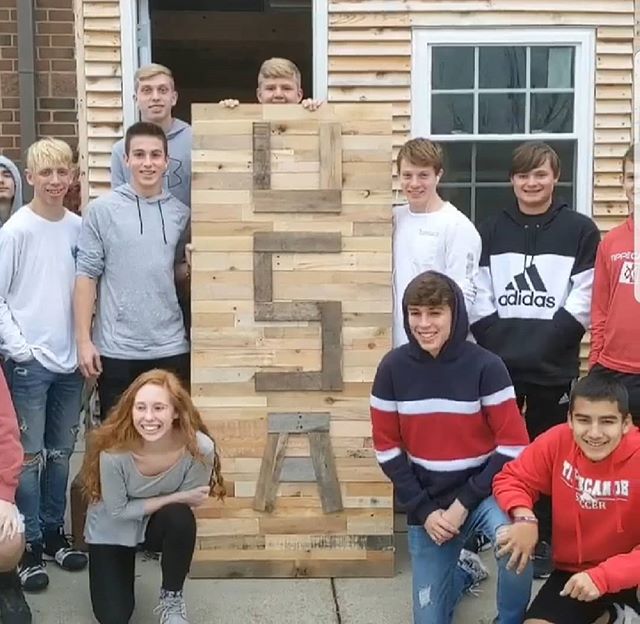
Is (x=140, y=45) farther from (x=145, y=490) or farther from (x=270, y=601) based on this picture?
(x=270, y=601)

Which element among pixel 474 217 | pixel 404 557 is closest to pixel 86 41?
pixel 474 217

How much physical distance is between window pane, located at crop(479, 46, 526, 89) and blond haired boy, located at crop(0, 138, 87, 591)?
261 centimetres

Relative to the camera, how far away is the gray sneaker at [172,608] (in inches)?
131

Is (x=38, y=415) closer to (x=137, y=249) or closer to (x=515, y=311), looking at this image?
(x=137, y=249)

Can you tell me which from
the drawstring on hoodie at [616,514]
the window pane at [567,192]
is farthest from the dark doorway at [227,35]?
the drawstring on hoodie at [616,514]

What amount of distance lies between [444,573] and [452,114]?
9.77 feet

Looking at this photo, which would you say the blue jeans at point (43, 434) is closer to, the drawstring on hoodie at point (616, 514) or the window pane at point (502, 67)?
the drawstring on hoodie at point (616, 514)

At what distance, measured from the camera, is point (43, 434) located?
3762 millimetres

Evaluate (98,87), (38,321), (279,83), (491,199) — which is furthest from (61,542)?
(491,199)

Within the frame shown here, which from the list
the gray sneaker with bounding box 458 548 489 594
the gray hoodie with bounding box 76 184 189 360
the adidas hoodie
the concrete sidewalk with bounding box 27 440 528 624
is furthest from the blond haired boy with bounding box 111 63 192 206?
the gray sneaker with bounding box 458 548 489 594

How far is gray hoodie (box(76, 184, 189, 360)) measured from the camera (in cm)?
371

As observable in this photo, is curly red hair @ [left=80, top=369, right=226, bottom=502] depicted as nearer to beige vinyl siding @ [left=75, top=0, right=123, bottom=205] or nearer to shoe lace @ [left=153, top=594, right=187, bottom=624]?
shoe lace @ [left=153, top=594, right=187, bottom=624]

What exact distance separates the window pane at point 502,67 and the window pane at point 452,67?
7cm

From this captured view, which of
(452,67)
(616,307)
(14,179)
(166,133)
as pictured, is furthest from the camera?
(452,67)
